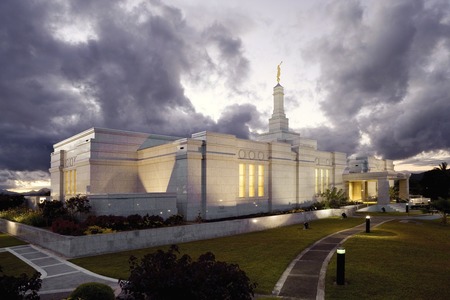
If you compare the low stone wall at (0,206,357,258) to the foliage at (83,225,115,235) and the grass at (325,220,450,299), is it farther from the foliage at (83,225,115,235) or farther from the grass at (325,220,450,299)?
the grass at (325,220,450,299)

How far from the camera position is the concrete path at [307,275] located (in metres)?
10.4

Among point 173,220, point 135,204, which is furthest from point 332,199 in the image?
point 135,204

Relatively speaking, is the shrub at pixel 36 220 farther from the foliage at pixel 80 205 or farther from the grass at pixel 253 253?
the grass at pixel 253 253

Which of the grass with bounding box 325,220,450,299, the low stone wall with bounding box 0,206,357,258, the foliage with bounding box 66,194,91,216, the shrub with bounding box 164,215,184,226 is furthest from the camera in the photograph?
the shrub with bounding box 164,215,184,226

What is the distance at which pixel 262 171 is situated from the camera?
31.9 meters

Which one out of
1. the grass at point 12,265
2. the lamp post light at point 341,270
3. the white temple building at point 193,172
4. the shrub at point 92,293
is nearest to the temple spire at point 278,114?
the white temple building at point 193,172

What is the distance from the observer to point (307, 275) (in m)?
12.5

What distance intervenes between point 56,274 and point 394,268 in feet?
45.9

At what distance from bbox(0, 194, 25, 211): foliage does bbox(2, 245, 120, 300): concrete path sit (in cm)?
2247

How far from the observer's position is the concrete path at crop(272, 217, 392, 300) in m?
10.4

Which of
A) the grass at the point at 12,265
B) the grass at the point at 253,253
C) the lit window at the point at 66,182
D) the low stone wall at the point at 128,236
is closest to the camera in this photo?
the grass at the point at 253,253

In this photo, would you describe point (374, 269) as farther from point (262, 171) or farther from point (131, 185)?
point (131, 185)

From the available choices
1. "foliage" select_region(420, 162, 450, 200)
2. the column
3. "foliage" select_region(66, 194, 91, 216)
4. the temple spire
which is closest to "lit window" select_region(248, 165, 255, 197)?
the temple spire

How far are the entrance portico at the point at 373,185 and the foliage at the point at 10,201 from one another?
4131 cm
